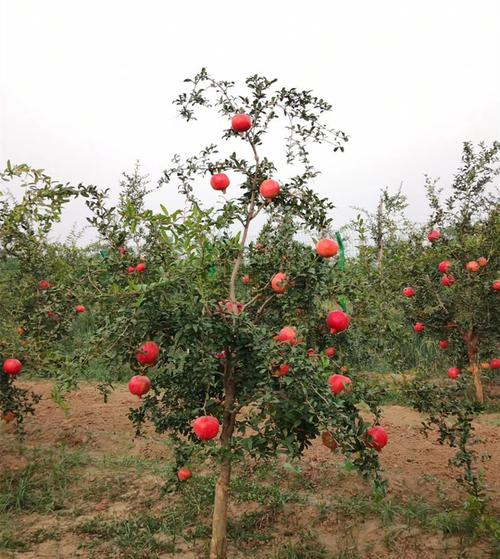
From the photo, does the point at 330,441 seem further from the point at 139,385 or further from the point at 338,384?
the point at 139,385

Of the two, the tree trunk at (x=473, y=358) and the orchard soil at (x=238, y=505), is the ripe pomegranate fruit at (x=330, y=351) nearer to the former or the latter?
the orchard soil at (x=238, y=505)

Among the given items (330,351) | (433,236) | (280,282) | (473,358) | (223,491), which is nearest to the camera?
(280,282)

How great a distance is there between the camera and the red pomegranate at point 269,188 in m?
2.54

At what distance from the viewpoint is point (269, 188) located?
8.32 feet

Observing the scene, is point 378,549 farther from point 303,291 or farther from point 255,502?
point 303,291

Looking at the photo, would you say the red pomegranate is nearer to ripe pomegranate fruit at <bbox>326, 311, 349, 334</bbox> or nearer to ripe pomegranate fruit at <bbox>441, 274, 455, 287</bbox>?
ripe pomegranate fruit at <bbox>326, 311, 349, 334</bbox>

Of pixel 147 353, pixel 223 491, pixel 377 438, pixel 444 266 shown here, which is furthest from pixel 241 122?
pixel 444 266

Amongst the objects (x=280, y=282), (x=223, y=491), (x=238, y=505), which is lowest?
(x=238, y=505)

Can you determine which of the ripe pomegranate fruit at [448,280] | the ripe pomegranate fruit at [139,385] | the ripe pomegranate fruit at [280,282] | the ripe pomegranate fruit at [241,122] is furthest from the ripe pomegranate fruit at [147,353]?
the ripe pomegranate fruit at [448,280]

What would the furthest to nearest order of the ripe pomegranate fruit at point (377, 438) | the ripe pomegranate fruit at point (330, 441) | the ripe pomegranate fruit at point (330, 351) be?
1. the ripe pomegranate fruit at point (330, 351)
2. the ripe pomegranate fruit at point (377, 438)
3. the ripe pomegranate fruit at point (330, 441)

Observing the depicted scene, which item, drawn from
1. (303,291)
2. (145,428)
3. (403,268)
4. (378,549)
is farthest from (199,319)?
(403,268)

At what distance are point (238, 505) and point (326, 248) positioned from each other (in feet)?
7.87

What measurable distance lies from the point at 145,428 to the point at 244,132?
4.01 meters

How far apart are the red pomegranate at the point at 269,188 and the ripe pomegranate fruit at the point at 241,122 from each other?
36 cm
